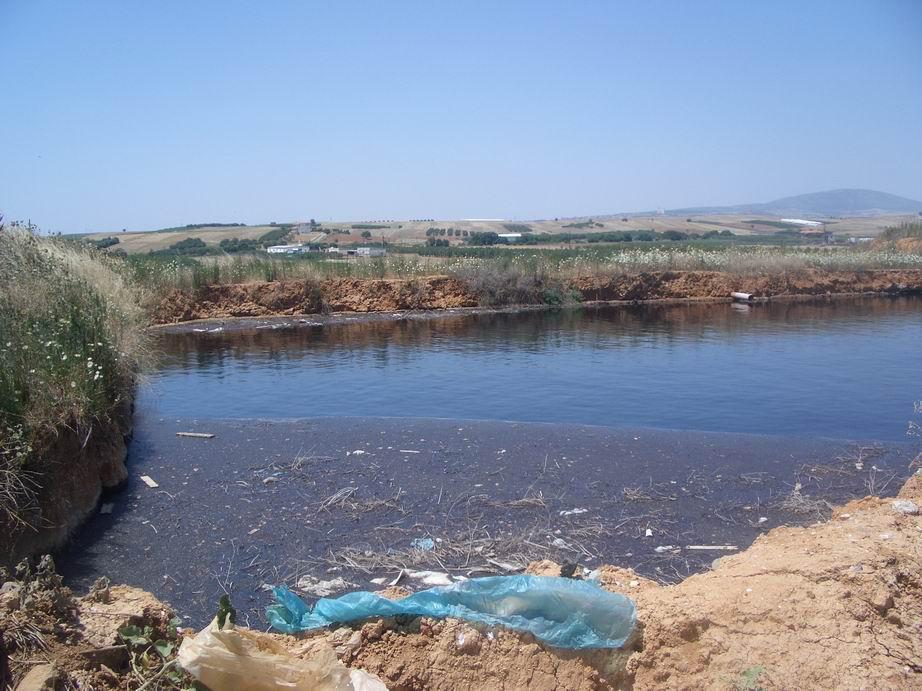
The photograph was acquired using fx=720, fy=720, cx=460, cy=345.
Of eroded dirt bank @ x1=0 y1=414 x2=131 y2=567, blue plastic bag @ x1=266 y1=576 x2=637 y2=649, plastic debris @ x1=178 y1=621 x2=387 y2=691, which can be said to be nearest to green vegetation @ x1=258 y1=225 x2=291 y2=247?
eroded dirt bank @ x1=0 y1=414 x2=131 y2=567

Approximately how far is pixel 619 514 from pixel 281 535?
11.9 ft

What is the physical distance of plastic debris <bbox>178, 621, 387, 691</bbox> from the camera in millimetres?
3664

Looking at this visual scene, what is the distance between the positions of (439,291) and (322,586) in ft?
78.0

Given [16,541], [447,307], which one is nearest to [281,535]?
[16,541]

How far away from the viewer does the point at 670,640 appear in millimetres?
4352

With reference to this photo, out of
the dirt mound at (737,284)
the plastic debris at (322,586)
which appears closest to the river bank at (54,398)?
the plastic debris at (322,586)

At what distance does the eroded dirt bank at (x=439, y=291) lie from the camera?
27.3 meters

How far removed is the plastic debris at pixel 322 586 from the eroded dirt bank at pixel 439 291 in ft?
71.2

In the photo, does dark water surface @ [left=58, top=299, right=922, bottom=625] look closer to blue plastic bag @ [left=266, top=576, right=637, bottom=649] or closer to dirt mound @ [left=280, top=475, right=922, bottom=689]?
blue plastic bag @ [left=266, top=576, right=637, bottom=649]

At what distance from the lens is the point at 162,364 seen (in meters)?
18.8

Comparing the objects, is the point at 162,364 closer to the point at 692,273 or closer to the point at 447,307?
the point at 447,307

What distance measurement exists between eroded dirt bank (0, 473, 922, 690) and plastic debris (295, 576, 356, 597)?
5.59 ft

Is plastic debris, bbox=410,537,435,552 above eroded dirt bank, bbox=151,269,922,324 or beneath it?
beneath

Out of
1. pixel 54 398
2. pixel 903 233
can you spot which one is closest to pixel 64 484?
pixel 54 398
